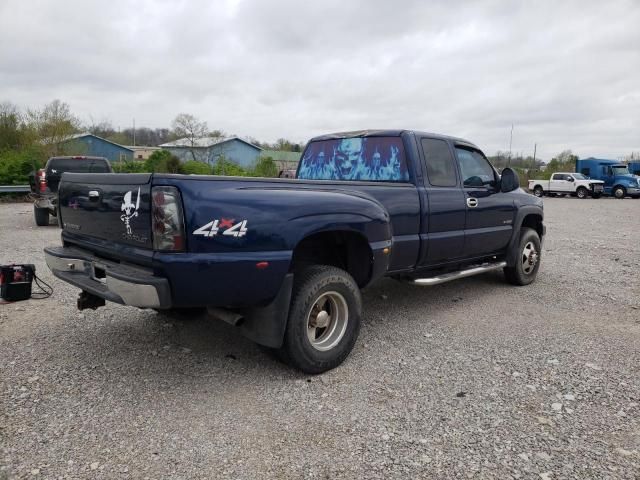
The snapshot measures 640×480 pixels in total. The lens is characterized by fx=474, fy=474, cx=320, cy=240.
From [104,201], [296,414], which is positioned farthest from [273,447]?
[104,201]

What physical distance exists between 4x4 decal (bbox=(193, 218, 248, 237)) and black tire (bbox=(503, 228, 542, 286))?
4.35 meters

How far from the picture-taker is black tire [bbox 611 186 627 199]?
3144 centimetres

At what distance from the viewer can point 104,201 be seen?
3303mm

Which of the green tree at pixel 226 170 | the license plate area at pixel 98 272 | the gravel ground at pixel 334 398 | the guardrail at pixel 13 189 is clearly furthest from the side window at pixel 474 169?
the guardrail at pixel 13 189

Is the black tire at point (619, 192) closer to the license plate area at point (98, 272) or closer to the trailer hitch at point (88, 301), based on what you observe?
the trailer hitch at point (88, 301)

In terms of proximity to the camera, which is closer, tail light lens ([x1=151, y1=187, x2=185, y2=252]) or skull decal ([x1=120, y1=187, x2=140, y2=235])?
tail light lens ([x1=151, y1=187, x2=185, y2=252])

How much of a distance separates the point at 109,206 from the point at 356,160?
8.53 ft

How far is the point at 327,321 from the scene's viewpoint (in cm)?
371

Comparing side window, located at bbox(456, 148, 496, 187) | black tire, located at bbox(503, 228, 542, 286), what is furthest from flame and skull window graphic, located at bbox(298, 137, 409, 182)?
black tire, located at bbox(503, 228, 542, 286)

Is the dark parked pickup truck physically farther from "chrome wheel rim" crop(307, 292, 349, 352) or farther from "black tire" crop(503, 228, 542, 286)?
"black tire" crop(503, 228, 542, 286)

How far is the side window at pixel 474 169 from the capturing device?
5.27 metres

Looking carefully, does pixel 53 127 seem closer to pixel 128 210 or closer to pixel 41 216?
pixel 41 216

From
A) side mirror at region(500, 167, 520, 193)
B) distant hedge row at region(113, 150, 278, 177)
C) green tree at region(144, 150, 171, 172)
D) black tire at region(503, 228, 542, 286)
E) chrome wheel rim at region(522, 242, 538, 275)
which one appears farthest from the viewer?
green tree at region(144, 150, 171, 172)

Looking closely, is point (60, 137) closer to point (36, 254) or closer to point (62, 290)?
point (36, 254)
